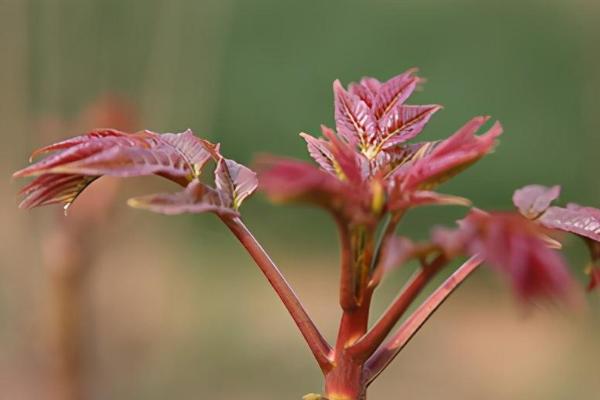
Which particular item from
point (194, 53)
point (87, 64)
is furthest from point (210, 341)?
point (87, 64)

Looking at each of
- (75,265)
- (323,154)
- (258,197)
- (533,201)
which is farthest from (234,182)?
(258,197)

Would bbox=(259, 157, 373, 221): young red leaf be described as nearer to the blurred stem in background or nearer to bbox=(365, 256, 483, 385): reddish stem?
bbox=(365, 256, 483, 385): reddish stem

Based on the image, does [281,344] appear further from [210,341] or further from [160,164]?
[160,164]

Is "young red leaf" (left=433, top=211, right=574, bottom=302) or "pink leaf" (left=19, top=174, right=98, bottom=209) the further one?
"pink leaf" (left=19, top=174, right=98, bottom=209)

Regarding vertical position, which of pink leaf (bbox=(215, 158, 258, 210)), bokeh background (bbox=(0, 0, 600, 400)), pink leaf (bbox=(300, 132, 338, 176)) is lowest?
bokeh background (bbox=(0, 0, 600, 400))

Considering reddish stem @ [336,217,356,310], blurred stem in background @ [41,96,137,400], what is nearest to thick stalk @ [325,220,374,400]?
reddish stem @ [336,217,356,310]

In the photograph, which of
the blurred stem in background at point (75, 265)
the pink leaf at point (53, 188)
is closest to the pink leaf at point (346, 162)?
the pink leaf at point (53, 188)
